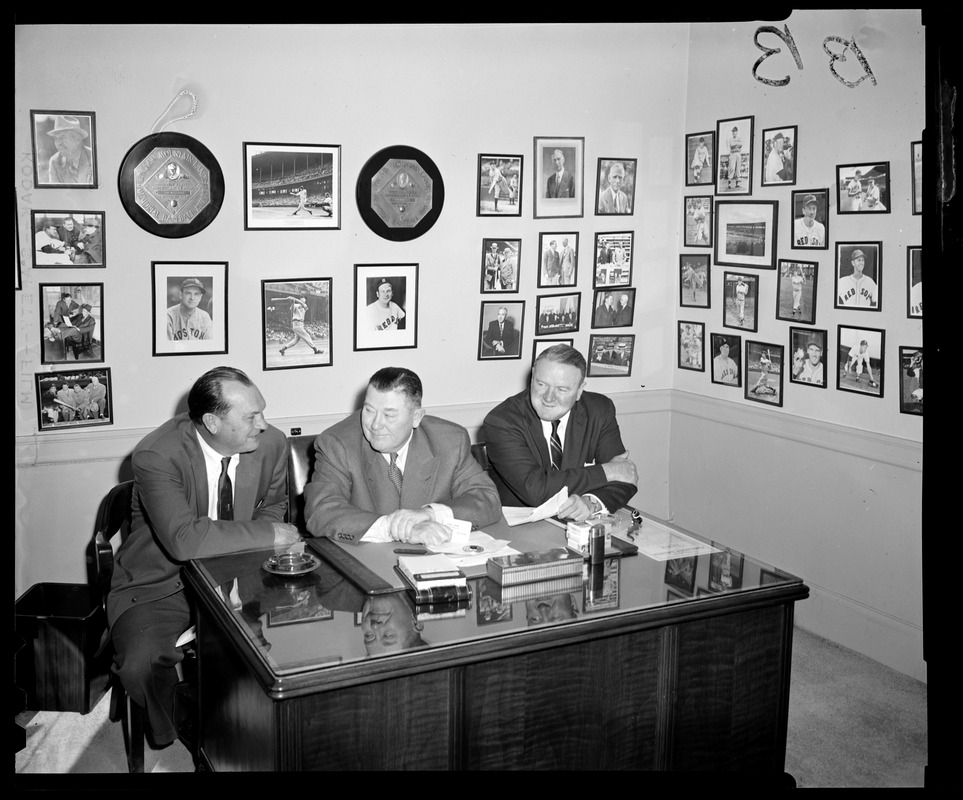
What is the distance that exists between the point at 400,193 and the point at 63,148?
5.53 feet

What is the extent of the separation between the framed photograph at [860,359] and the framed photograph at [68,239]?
3.73 meters

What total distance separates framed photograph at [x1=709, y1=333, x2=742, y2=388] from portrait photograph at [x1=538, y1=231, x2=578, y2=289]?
0.96 m

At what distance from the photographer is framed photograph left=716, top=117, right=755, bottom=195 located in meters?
5.43

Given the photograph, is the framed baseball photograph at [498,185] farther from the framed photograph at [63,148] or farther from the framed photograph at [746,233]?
the framed photograph at [63,148]

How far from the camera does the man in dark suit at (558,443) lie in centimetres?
433

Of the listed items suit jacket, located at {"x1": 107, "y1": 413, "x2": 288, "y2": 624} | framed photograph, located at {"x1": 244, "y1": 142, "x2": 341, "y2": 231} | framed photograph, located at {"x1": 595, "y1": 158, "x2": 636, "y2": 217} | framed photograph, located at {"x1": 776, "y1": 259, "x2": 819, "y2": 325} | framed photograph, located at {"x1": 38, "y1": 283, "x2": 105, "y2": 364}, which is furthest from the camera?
framed photograph, located at {"x1": 595, "y1": 158, "x2": 636, "y2": 217}

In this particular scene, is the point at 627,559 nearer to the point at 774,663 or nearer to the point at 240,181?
the point at 774,663

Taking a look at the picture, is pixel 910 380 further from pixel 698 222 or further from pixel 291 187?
pixel 291 187

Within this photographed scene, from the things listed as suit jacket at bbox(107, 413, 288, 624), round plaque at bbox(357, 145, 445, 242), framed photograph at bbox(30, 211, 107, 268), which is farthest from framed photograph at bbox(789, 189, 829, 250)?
framed photograph at bbox(30, 211, 107, 268)

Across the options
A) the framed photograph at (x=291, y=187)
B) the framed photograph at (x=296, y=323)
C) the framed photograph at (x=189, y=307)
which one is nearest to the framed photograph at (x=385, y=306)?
the framed photograph at (x=296, y=323)

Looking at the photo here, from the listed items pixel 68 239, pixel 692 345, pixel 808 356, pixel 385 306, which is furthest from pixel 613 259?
pixel 68 239

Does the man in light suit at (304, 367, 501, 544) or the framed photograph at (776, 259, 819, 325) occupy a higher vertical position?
the framed photograph at (776, 259, 819, 325)

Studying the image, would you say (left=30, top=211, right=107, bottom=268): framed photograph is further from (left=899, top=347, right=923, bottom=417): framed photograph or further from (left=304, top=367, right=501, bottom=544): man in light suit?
(left=899, top=347, right=923, bottom=417): framed photograph

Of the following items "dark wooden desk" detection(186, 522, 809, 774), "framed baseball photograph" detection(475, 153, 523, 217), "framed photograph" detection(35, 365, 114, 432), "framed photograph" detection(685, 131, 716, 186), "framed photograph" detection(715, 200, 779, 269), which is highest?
"framed photograph" detection(685, 131, 716, 186)
